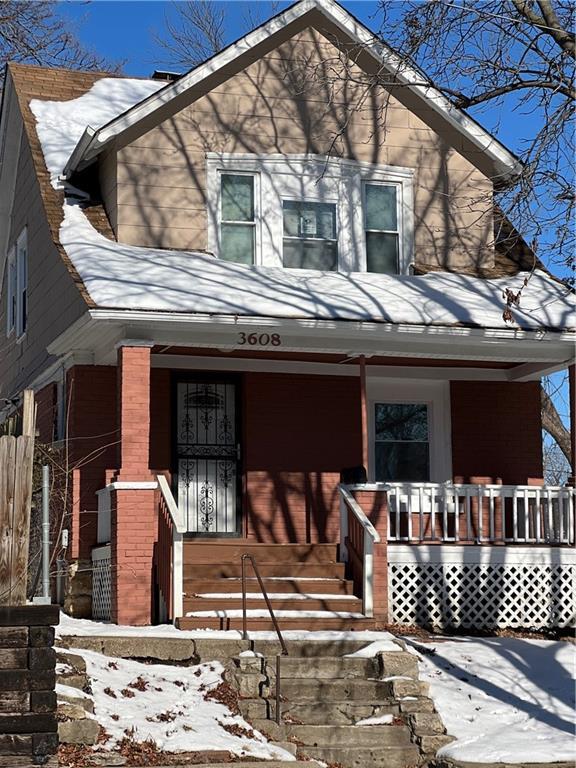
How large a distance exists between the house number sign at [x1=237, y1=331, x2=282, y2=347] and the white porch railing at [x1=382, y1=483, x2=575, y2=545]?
7.00 ft

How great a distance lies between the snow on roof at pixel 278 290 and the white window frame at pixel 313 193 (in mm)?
396

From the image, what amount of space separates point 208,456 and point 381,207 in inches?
172

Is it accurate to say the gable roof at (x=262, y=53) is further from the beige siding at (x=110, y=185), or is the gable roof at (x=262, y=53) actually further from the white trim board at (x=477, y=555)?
the white trim board at (x=477, y=555)

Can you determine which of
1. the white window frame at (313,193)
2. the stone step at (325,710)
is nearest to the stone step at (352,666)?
the stone step at (325,710)

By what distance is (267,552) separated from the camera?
16922 mm

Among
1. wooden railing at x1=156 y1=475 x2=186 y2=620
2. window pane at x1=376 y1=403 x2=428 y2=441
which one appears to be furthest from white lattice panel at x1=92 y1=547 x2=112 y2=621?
window pane at x1=376 y1=403 x2=428 y2=441

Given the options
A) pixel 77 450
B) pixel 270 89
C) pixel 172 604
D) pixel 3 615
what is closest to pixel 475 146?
pixel 270 89

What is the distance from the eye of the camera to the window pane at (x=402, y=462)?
1911cm

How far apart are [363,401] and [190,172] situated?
422 centimetres

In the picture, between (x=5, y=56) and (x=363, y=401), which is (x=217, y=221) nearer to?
(x=363, y=401)

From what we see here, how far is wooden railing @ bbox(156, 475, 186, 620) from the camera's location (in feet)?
47.1

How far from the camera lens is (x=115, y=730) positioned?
10.9 meters

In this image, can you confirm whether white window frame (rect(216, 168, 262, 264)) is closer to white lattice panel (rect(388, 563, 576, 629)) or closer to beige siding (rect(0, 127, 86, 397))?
beige siding (rect(0, 127, 86, 397))

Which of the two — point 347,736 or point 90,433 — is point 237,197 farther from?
point 347,736
